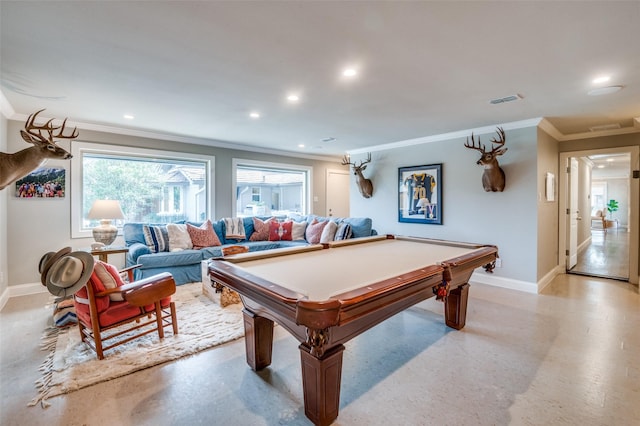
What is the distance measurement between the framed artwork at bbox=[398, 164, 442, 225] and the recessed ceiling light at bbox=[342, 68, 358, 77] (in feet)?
9.46

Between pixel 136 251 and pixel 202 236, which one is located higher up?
pixel 202 236

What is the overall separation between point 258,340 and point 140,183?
161 inches

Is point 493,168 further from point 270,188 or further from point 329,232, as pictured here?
point 270,188

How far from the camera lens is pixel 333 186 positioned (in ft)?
25.2

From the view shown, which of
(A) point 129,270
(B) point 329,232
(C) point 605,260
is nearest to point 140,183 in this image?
(A) point 129,270

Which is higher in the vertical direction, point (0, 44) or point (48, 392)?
point (0, 44)

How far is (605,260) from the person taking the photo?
5.80 metres

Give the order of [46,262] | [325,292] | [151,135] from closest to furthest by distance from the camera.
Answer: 1. [325,292]
2. [46,262]
3. [151,135]

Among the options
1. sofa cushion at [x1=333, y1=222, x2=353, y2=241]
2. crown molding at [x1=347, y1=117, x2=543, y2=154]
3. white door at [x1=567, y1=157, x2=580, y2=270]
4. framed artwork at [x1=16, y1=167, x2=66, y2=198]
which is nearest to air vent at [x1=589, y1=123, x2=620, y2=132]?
white door at [x1=567, y1=157, x2=580, y2=270]

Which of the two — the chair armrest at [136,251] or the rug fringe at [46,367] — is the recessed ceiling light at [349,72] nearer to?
the rug fringe at [46,367]

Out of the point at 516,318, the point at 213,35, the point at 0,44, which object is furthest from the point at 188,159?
the point at 516,318

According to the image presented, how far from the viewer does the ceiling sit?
5.57ft

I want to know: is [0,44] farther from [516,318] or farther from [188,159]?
[516,318]

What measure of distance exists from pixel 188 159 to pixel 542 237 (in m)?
5.81
